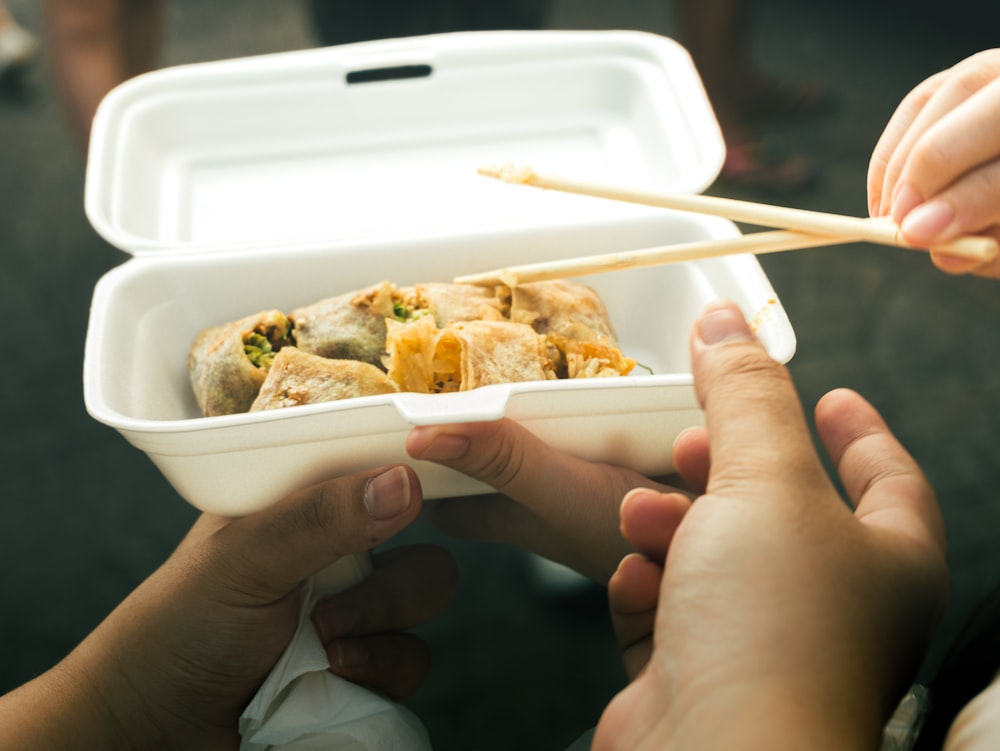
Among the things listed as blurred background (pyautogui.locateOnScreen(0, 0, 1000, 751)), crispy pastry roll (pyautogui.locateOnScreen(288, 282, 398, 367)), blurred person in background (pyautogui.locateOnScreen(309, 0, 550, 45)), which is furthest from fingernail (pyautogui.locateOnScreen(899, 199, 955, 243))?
blurred person in background (pyautogui.locateOnScreen(309, 0, 550, 45))

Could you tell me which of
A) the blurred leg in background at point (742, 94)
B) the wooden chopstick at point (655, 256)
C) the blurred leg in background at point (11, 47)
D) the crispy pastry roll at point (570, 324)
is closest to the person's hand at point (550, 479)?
the crispy pastry roll at point (570, 324)

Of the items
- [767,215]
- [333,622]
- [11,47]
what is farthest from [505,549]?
[11,47]

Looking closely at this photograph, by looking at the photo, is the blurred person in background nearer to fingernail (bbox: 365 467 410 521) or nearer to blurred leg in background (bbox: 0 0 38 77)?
fingernail (bbox: 365 467 410 521)

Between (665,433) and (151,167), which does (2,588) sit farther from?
(665,433)

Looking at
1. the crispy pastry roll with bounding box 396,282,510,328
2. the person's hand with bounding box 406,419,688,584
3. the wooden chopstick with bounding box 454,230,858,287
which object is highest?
the wooden chopstick with bounding box 454,230,858,287

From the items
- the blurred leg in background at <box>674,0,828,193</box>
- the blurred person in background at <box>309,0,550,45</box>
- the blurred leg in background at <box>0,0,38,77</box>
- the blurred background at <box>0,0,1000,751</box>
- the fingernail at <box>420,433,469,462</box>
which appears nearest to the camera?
the fingernail at <box>420,433,469,462</box>

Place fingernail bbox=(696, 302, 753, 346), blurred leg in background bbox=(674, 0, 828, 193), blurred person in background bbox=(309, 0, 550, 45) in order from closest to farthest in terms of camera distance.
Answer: fingernail bbox=(696, 302, 753, 346)
blurred person in background bbox=(309, 0, 550, 45)
blurred leg in background bbox=(674, 0, 828, 193)

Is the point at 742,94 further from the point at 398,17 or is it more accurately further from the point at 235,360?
the point at 235,360

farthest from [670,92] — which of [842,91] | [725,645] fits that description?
[842,91]
